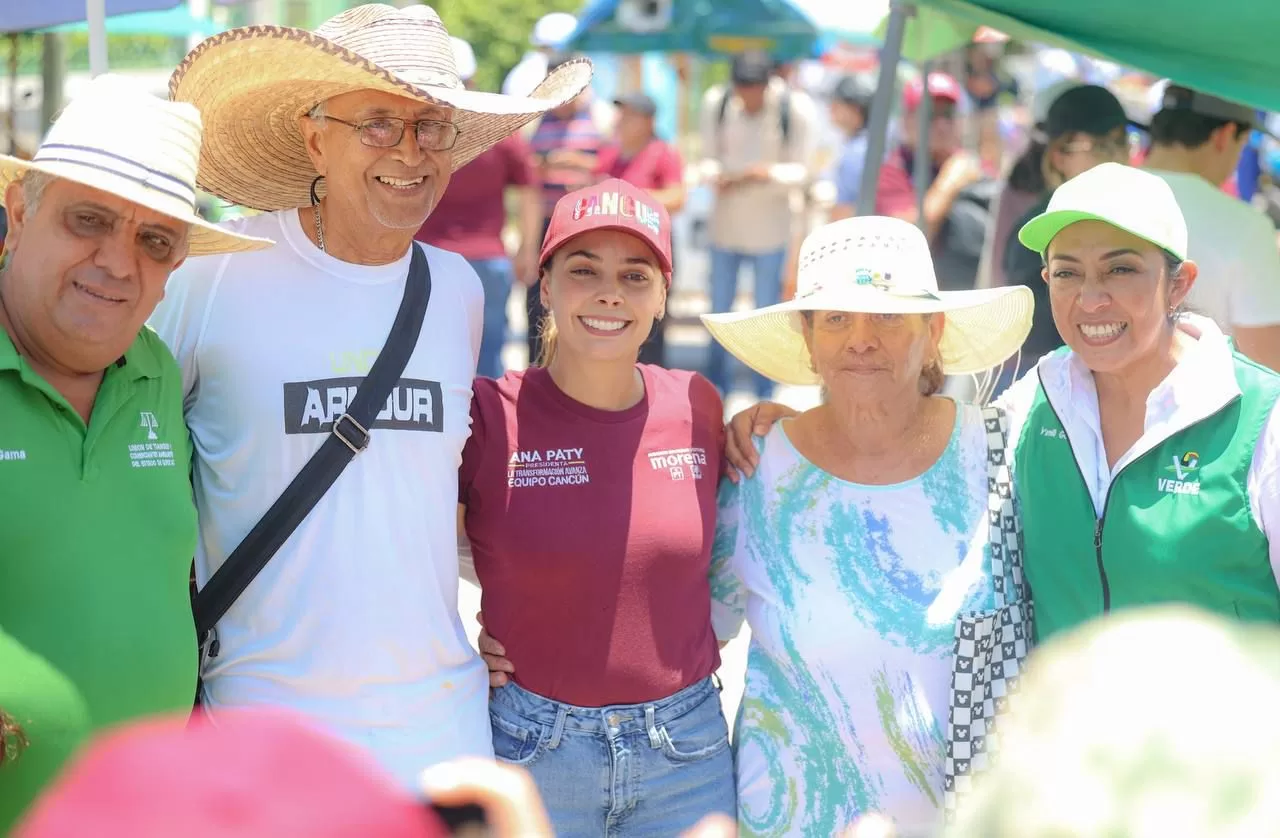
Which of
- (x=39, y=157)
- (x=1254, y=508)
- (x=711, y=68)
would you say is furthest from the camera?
(x=711, y=68)

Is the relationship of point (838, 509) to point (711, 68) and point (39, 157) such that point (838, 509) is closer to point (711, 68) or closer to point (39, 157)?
point (39, 157)

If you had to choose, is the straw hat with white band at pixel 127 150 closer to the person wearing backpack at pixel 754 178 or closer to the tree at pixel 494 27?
the person wearing backpack at pixel 754 178

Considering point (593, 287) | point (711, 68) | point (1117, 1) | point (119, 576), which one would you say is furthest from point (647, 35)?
point (711, 68)

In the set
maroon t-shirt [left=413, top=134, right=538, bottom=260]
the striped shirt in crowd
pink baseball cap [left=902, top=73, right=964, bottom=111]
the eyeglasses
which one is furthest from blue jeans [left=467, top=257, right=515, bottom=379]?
the eyeglasses

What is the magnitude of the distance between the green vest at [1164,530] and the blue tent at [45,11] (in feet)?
12.6

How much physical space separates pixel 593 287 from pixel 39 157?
44.8 inches

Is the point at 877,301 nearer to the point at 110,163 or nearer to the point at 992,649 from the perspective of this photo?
the point at 992,649

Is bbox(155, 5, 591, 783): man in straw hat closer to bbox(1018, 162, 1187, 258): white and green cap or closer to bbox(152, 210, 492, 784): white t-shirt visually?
bbox(152, 210, 492, 784): white t-shirt

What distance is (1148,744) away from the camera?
0.98 m

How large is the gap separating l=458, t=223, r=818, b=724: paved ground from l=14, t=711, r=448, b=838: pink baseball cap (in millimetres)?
3569

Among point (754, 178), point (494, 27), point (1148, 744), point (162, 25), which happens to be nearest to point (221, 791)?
point (1148, 744)

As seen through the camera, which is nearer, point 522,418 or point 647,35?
point 522,418

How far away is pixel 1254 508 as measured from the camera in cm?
256

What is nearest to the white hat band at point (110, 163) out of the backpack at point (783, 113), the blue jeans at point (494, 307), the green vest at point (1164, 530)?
the green vest at point (1164, 530)
